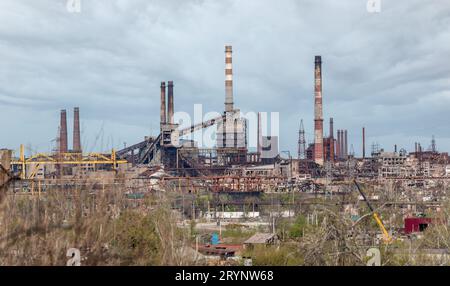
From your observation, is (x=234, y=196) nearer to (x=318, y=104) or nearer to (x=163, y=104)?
(x=318, y=104)

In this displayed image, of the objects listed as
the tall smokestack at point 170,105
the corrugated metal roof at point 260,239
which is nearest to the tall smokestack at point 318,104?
the tall smokestack at point 170,105

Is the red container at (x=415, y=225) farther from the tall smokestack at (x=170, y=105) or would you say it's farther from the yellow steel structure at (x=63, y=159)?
the tall smokestack at (x=170, y=105)

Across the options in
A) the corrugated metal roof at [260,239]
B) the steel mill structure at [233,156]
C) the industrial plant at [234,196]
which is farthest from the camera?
the steel mill structure at [233,156]

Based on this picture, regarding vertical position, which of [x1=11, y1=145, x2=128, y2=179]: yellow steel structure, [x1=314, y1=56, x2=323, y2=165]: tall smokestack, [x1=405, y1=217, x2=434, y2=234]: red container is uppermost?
[x1=314, y1=56, x2=323, y2=165]: tall smokestack

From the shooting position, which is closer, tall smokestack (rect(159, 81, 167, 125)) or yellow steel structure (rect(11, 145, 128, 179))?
yellow steel structure (rect(11, 145, 128, 179))

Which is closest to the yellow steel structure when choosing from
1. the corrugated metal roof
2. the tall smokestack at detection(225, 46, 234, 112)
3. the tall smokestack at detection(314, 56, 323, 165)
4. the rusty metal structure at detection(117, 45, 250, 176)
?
the corrugated metal roof

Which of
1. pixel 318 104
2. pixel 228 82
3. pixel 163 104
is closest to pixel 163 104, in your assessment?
pixel 163 104

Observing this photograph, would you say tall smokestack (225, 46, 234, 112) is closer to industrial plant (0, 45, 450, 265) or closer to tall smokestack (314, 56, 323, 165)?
industrial plant (0, 45, 450, 265)

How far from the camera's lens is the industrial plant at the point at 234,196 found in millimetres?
5582

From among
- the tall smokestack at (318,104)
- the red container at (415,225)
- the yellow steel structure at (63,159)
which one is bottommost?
the red container at (415,225)

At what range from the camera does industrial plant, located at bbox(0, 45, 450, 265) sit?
558cm

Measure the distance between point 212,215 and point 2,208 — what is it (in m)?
20.8

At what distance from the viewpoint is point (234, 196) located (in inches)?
1169
